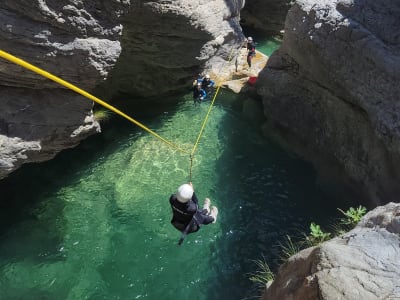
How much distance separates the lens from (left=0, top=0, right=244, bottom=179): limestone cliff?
7.23 meters

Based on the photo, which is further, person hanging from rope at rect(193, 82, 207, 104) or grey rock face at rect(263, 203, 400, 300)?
person hanging from rope at rect(193, 82, 207, 104)

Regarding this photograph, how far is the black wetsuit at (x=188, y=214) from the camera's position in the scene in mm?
6586

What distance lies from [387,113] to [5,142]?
349 inches

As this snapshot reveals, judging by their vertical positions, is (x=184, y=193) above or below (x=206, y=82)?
above

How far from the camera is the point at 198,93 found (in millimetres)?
14148

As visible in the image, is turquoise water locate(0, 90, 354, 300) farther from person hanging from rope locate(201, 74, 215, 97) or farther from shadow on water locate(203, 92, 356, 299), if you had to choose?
person hanging from rope locate(201, 74, 215, 97)

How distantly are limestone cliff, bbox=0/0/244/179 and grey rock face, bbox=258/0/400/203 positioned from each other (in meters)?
3.39

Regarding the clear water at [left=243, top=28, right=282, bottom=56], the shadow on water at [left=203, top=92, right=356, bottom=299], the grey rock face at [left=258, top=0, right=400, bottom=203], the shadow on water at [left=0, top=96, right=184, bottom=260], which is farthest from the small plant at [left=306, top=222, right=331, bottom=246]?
the clear water at [left=243, top=28, right=282, bottom=56]

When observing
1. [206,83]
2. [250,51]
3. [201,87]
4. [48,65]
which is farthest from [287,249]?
[250,51]

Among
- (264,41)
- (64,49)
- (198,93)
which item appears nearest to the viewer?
(64,49)

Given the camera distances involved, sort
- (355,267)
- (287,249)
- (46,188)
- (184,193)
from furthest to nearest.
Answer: (46,188)
(287,249)
(184,193)
(355,267)

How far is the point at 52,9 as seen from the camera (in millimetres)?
7211

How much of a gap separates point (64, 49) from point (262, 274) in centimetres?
665

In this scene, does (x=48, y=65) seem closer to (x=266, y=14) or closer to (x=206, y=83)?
(x=206, y=83)
